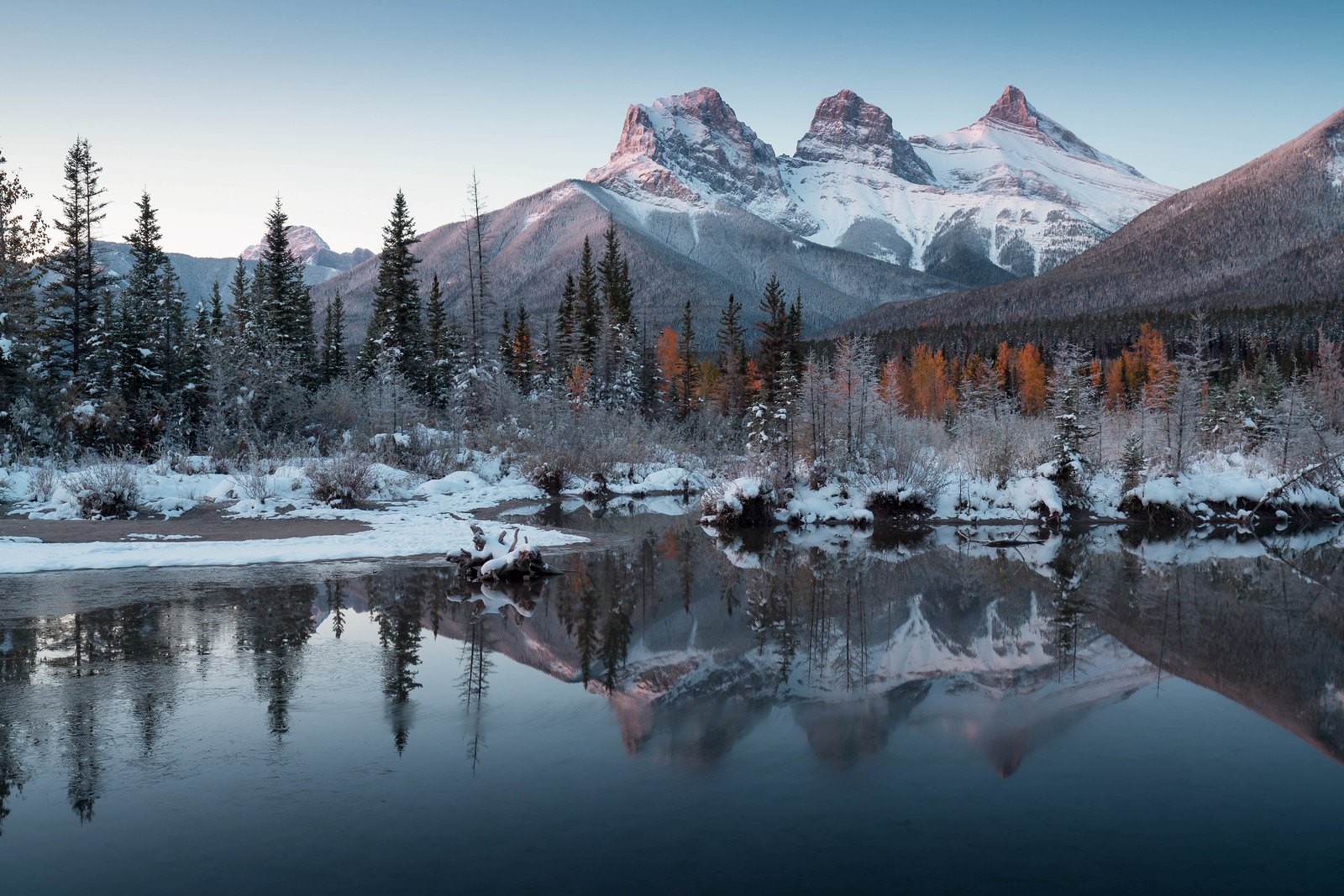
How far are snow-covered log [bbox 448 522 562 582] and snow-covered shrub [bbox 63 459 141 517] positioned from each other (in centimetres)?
965

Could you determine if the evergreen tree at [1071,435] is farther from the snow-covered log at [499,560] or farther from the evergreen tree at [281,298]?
the evergreen tree at [281,298]

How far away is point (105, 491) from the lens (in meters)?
19.8

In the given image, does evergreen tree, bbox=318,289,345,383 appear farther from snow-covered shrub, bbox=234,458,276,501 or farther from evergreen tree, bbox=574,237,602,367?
snow-covered shrub, bbox=234,458,276,501

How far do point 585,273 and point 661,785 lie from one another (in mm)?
67455

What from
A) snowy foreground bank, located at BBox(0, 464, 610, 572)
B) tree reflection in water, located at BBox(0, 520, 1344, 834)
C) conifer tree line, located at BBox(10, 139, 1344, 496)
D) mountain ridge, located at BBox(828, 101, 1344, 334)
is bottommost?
tree reflection in water, located at BBox(0, 520, 1344, 834)

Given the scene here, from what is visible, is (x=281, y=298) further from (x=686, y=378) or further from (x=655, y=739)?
(x=655, y=739)

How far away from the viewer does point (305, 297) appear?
57156 millimetres

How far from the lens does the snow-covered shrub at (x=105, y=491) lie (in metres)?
19.8

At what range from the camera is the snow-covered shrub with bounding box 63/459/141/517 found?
65.0 ft

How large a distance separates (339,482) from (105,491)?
5436 mm

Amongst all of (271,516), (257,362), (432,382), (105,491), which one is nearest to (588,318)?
(432,382)

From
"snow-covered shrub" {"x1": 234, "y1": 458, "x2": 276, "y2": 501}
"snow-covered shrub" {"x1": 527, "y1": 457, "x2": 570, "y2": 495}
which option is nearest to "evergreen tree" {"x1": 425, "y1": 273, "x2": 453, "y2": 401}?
"snow-covered shrub" {"x1": 527, "y1": 457, "x2": 570, "y2": 495}

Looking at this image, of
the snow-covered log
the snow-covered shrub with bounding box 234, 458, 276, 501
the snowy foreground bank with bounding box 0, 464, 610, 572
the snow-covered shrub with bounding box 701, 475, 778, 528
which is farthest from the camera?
the snow-covered shrub with bounding box 701, 475, 778, 528

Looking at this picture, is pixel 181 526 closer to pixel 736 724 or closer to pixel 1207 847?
pixel 736 724
